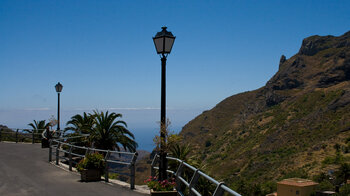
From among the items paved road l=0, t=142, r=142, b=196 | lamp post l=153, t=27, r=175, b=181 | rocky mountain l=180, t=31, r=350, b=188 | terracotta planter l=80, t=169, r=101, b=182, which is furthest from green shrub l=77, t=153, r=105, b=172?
rocky mountain l=180, t=31, r=350, b=188

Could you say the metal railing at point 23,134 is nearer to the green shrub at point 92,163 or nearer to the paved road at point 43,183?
the paved road at point 43,183

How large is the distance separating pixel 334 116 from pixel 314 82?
205 ft

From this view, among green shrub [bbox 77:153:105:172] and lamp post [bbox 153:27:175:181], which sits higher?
lamp post [bbox 153:27:175:181]

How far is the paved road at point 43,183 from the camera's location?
10.9m

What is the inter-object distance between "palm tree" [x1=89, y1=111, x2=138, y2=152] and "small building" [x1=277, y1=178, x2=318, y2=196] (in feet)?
165

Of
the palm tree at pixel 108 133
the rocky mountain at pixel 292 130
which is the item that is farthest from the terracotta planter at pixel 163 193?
the rocky mountain at pixel 292 130

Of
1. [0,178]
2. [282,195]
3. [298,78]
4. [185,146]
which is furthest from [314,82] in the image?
[0,178]

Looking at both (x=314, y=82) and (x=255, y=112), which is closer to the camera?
(x=314, y=82)

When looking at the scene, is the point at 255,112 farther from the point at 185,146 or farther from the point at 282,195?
the point at 185,146

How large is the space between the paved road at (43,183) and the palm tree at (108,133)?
738cm

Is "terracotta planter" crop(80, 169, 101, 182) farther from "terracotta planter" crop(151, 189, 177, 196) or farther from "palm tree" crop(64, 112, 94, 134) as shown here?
"palm tree" crop(64, 112, 94, 134)

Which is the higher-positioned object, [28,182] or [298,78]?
[298,78]

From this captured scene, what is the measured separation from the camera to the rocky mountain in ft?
318

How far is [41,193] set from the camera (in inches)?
427
